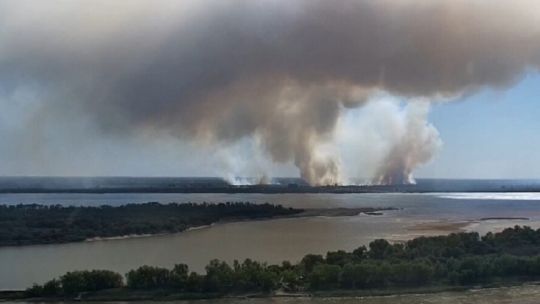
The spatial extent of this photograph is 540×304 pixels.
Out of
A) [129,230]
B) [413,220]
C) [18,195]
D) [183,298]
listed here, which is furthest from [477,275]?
[18,195]

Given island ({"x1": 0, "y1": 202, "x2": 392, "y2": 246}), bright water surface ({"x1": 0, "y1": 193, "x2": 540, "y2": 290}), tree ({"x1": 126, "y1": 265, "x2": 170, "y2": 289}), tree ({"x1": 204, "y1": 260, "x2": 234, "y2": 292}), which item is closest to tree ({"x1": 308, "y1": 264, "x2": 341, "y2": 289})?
tree ({"x1": 204, "y1": 260, "x2": 234, "y2": 292})

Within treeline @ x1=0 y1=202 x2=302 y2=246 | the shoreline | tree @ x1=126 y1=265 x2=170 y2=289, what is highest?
treeline @ x1=0 y1=202 x2=302 y2=246

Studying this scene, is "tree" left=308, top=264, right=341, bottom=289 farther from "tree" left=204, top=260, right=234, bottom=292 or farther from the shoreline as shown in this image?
"tree" left=204, top=260, right=234, bottom=292

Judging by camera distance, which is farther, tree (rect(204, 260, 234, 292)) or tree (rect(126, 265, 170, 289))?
tree (rect(126, 265, 170, 289))

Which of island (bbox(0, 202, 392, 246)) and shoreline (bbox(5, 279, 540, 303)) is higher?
island (bbox(0, 202, 392, 246))

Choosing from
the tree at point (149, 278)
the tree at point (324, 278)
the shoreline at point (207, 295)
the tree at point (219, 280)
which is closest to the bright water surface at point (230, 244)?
the shoreline at point (207, 295)

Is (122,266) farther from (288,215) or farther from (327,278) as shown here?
(288,215)

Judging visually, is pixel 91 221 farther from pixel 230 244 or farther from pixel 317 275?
pixel 317 275

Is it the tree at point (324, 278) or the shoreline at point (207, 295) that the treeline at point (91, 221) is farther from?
the tree at point (324, 278)
